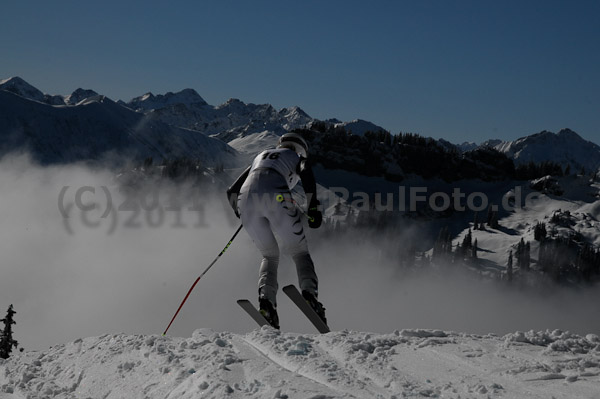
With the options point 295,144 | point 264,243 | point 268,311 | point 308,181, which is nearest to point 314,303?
point 268,311

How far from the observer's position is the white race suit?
323 inches

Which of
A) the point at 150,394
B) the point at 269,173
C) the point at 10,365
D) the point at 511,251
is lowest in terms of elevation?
the point at 511,251

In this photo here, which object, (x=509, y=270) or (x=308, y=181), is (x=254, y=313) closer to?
(x=308, y=181)

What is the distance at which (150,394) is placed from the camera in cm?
482

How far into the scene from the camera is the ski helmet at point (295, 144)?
9.23 meters

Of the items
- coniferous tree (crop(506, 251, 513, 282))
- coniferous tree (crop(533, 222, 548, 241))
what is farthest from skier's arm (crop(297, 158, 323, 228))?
coniferous tree (crop(533, 222, 548, 241))

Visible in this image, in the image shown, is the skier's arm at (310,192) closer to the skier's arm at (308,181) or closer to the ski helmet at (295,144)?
the skier's arm at (308,181)

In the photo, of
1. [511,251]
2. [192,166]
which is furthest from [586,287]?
[192,166]

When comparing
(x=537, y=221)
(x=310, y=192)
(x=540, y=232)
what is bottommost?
(x=540, y=232)

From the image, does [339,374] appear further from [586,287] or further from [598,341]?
[586,287]

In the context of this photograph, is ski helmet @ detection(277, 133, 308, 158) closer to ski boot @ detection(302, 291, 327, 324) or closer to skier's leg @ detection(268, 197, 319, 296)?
skier's leg @ detection(268, 197, 319, 296)

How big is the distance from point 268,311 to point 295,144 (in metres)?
3.18

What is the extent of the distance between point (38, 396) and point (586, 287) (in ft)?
638

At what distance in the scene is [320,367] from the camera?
16.2 ft
